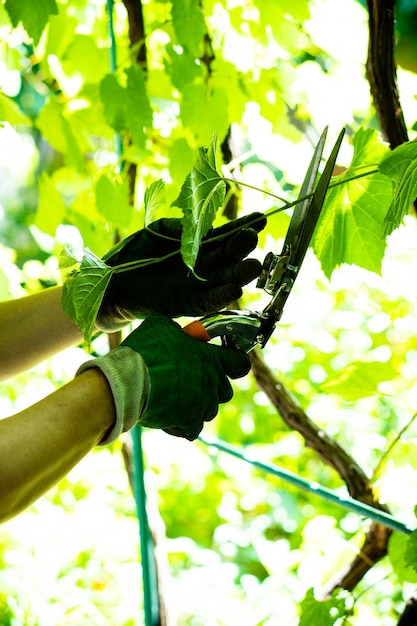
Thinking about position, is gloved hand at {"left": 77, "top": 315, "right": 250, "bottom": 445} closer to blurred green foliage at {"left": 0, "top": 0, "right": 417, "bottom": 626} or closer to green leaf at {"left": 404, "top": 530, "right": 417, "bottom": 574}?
A: blurred green foliage at {"left": 0, "top": 0, "right": 417, "bottom": 626}

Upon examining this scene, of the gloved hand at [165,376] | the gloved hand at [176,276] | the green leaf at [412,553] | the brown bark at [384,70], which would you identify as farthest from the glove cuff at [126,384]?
the brown bark at [384,70]

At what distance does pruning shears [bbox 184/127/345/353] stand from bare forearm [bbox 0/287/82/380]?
25 cm

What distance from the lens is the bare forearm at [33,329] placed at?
87cm

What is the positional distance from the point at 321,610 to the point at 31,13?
837 mm

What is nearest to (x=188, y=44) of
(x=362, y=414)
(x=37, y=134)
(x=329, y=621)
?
(x=329, y=621)

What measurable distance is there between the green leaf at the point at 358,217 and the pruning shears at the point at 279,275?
114mm

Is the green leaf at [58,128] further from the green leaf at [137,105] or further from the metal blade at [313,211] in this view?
the metal blade at [313,211]

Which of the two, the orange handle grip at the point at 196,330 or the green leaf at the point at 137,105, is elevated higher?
the green leaf at the point at 137,105

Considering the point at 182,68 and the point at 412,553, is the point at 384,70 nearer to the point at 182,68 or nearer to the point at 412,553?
the point at 182,68

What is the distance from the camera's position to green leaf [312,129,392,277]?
0.74 m

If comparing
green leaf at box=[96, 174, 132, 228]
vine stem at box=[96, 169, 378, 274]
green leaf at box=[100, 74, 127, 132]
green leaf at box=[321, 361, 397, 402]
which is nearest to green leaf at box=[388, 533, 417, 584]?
green leaf at box=[321, 361, 397, 402]

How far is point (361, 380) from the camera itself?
3.07 feet

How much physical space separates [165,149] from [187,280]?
62cm

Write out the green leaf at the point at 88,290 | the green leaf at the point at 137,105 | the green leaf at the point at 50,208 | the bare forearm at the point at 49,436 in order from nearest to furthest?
the bare forearm at the point at 49,436 → the green leaf at the point at 88,290 → the green leaf at the point at 137,105 → the green leaf at the point at 50,208
